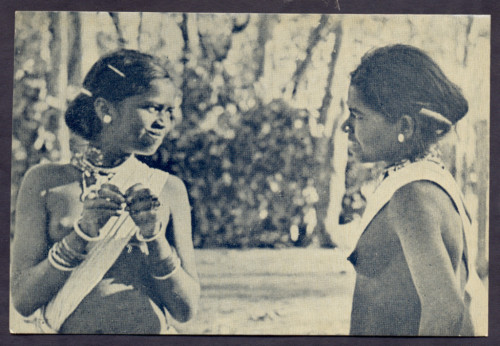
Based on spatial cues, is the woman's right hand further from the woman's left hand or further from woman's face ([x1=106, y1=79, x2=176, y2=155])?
woman's face ([x1=106, y1=79, x2=176, y2=155])

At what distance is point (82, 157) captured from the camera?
2406 mm

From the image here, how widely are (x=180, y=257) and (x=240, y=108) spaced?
70 centimetres

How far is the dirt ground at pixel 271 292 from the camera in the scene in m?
2.39

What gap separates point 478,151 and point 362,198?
56 centimetres

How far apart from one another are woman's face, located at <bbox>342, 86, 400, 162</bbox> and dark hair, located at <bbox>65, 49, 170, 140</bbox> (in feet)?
2.74

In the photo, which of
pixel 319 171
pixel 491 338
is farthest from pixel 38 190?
pixel 491 338

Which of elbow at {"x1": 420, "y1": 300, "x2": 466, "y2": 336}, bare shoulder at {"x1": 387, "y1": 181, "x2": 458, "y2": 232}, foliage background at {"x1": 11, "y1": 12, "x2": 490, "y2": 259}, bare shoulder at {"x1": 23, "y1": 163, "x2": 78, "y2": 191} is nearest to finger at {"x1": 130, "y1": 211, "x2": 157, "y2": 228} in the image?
foliage background at {"x1": 11, "y1": 12, "x2": 490, "y2": 259}

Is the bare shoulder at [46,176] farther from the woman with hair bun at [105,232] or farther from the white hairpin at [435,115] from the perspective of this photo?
the white hairpin at [435,115]

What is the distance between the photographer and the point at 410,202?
2.45m

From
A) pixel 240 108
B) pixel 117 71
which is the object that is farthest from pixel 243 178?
pixel 117 71

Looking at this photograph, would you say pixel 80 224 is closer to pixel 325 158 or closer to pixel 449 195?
pixel 325 158

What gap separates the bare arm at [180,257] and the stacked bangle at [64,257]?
1.07 ft

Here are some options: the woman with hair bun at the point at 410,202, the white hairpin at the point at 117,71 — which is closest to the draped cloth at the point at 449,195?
the woman with hair bun at the point at 410,202

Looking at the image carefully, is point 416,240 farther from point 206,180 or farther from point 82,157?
point 82,157
